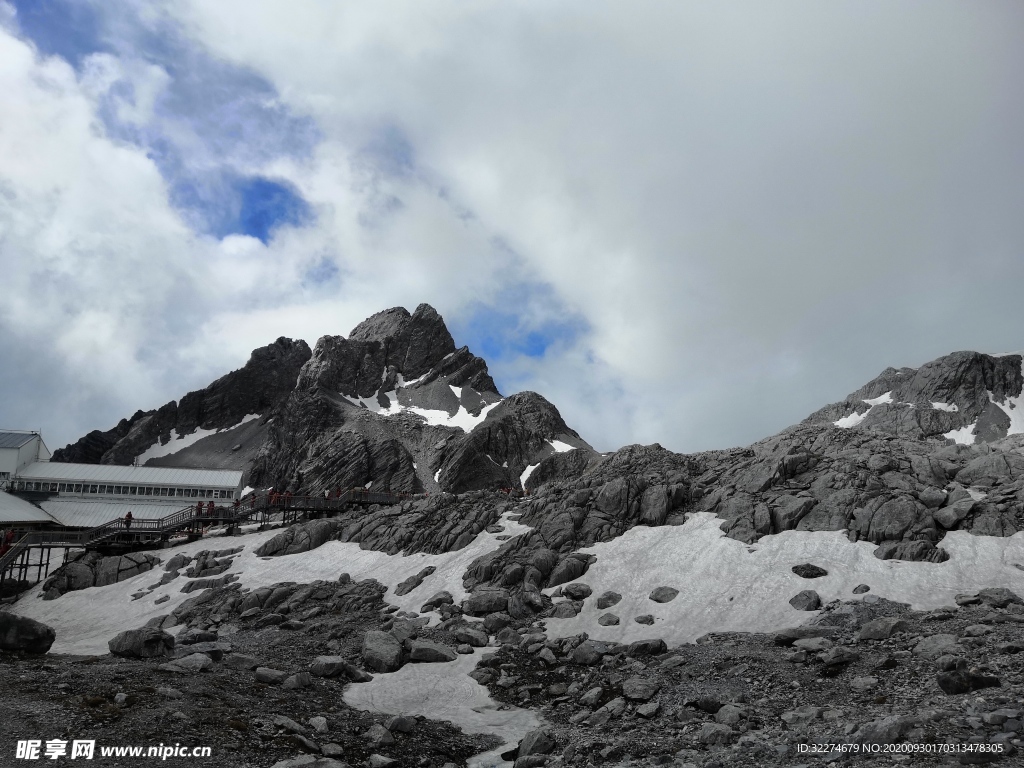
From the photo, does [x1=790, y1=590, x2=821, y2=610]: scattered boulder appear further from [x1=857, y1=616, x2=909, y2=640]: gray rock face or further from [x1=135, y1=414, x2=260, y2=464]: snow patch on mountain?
[x1=135, y1=414, x2=260, y2=464]: snow patch on mountain

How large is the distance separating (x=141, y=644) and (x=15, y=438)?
83108mm

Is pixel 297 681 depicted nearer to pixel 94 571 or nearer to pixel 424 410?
pixel 94 571

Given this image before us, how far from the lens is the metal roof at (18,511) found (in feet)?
217

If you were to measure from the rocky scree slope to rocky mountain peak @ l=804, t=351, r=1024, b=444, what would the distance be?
70.0 meters

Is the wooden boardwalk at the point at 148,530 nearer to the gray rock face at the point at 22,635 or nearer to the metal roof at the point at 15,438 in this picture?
the gray rock face at the point at 22,635

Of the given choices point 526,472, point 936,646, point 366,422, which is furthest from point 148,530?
point 526,472

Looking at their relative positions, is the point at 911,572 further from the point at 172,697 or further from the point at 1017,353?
the point at 1017,353

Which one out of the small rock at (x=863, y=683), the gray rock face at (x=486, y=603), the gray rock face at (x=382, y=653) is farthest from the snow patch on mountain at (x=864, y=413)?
the gray rock face at (x=382, y=653)

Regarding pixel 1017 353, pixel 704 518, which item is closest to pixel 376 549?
pixel 704 518

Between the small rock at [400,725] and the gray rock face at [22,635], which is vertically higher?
the gray rock face at [22,635]

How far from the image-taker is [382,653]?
2722 cm

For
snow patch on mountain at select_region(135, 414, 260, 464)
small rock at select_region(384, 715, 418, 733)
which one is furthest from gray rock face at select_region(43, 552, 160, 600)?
snow patch on mountain at select_region(135, 414, 260, 464)

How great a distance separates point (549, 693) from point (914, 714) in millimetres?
12111

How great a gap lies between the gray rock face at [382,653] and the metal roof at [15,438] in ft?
277
